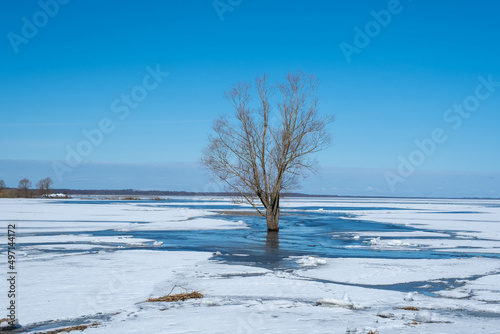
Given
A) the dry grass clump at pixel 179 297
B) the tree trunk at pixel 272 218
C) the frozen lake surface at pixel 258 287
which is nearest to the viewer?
the frozen lake surface at pixel 258 287

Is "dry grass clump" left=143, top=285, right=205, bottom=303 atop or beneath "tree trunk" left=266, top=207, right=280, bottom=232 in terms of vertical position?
beneath

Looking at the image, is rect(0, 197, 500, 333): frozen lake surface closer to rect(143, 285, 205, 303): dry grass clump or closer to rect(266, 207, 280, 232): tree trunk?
rect(143, 285, 205, 303): dry grass clump

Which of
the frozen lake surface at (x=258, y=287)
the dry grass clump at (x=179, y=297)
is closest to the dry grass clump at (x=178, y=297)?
the dry grass clump at (x=179, y=297)

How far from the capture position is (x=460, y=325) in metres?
7.33

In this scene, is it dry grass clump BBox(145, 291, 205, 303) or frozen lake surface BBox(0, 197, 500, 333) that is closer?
frozen lake surface BBox(0, 197, 500, 333)

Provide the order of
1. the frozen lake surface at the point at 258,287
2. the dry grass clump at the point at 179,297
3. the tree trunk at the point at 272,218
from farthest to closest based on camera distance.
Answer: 1. the tree trunk at the point at 272,218
2. the dry grass clump at the point at 179,297
3. the frozen lake surface at the point at 258,287

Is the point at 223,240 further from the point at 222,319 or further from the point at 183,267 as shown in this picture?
the point at 222,319

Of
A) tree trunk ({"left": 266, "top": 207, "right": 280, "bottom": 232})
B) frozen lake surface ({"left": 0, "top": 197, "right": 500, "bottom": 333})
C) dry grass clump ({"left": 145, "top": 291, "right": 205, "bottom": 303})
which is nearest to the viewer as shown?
frozen lake surface ({"left": 0, "top": 197, "right": 500, "bottom": 333})

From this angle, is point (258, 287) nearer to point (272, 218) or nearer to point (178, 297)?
point (178, 297)

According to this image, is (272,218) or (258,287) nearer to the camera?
(258,287)

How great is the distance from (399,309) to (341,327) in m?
1.77

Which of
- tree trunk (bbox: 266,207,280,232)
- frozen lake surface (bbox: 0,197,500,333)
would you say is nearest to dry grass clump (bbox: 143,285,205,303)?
frozen lake surface (bbox: 0,197,500,333)

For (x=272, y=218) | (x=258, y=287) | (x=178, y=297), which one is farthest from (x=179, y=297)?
(x=272, y=218)

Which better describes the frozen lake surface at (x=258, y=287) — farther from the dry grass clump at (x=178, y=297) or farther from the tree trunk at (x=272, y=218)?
the tree trunk at (x=272, y=218)
